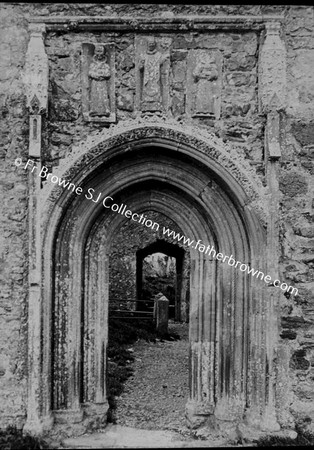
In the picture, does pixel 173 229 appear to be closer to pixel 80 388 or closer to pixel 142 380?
pixel 142 380

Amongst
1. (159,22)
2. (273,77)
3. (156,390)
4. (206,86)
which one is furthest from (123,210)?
(156,390)

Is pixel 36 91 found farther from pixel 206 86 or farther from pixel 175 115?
pixel 206 86

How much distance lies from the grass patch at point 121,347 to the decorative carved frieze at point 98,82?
3.44 metres

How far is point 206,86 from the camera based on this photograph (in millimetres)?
5508

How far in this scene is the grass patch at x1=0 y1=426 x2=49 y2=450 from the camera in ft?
16.8

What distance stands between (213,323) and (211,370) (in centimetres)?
52

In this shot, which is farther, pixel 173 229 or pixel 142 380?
pixel 173 229

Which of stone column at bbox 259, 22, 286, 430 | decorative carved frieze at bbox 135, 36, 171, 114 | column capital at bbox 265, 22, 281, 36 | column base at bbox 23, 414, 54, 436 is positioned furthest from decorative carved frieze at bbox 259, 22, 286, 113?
column base at bbox 23, 414, 54, 436

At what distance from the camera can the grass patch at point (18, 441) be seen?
5117 mm

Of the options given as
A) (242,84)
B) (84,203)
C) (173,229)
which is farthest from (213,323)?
(173,229)

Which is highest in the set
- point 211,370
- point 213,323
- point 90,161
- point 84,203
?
point 90,161

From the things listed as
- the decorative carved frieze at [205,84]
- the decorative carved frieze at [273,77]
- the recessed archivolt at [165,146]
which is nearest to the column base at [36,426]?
the recessed archivolt at [165,146]

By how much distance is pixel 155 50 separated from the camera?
5512mm

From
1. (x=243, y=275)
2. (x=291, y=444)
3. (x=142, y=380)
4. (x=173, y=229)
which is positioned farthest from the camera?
(x=173, y=229)
